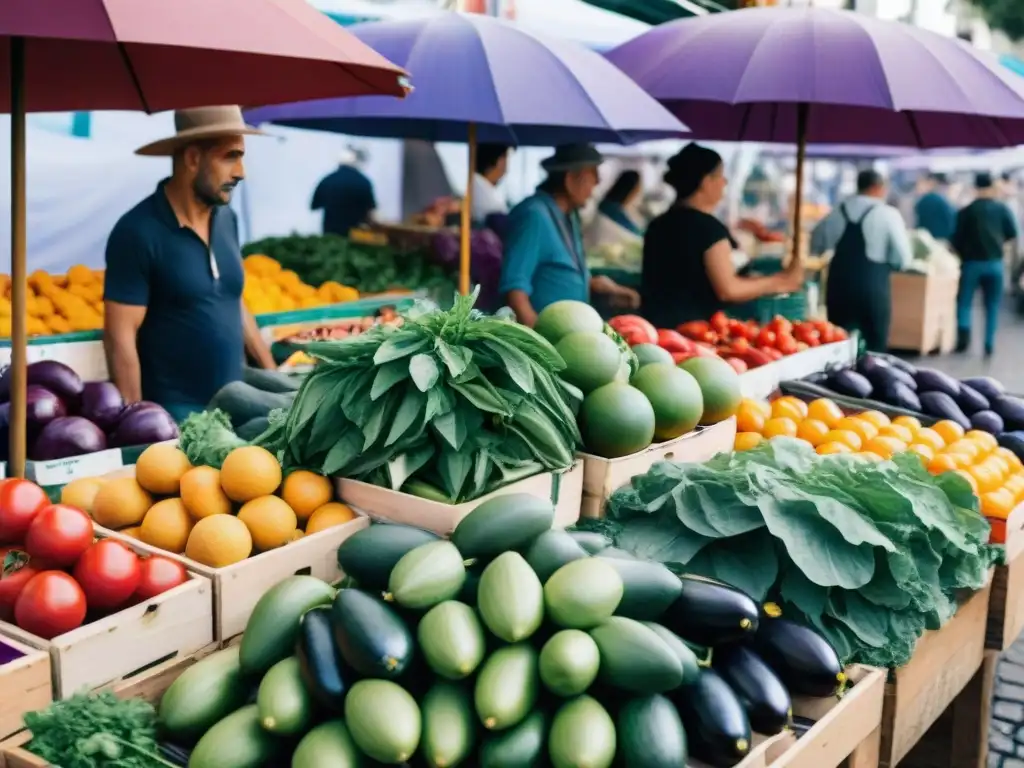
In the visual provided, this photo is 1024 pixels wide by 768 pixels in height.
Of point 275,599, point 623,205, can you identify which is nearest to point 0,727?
point 275,599

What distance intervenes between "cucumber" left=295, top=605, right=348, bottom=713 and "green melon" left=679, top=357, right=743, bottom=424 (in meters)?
1.60

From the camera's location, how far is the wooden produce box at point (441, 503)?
7.96ft

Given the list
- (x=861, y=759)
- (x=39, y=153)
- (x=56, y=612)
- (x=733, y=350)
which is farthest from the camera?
(x=39, y=153)

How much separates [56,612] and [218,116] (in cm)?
255

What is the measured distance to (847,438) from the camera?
366cm

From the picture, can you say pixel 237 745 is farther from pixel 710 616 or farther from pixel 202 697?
pixel 710 616

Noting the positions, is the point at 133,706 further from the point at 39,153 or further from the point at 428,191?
the point at 428,191

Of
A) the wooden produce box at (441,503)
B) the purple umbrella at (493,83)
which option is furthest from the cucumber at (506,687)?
the purple umbrella at (493,83)

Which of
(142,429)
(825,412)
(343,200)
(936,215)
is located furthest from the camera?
(936,215)

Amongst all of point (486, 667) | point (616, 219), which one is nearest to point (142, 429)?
point (486, 667)

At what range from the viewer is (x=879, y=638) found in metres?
2.53

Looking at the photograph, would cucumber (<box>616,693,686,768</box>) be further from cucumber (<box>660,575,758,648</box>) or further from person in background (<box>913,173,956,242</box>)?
person in background (<box>913,173,956,242</box>)

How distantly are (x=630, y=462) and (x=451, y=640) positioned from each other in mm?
1103

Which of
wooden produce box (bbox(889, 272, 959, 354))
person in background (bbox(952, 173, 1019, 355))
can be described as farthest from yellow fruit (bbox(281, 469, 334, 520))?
person in background (bbox(952, 173, 1019, 355))
